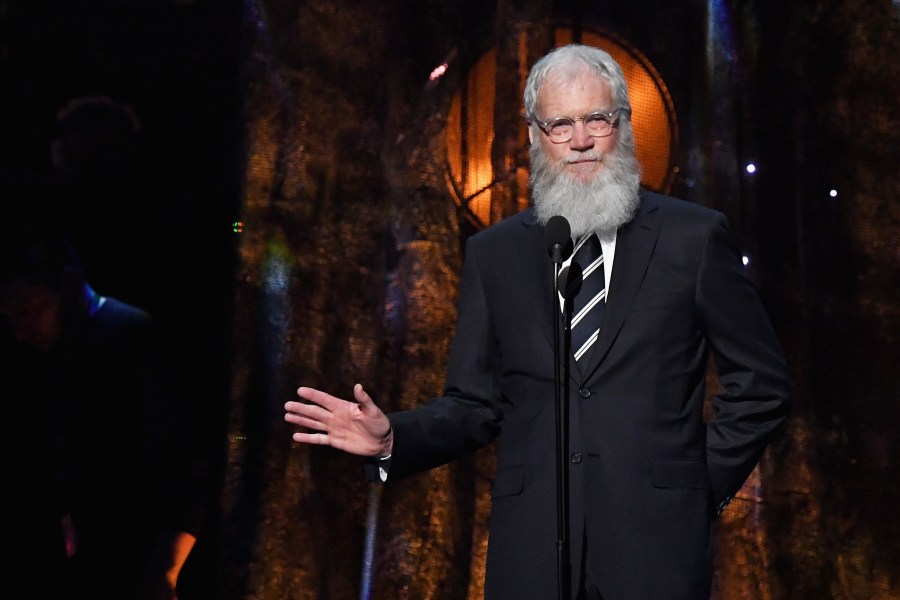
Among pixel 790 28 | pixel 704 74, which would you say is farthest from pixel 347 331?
pixel 790 28

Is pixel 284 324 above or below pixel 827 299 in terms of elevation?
below

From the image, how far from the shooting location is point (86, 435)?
3.16 meters

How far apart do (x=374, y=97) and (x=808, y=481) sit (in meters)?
2.24

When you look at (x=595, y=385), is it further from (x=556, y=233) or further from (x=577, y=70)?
(x=577, y=70)

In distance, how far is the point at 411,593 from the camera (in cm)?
339

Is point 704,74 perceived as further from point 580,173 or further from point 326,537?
point 326,537

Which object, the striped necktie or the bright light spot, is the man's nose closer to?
the striped necktie

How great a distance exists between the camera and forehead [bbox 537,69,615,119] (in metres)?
2.34

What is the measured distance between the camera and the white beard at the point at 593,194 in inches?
88.7

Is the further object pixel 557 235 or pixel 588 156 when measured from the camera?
pixel 588 156

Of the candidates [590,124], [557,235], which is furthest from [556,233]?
[590,124]

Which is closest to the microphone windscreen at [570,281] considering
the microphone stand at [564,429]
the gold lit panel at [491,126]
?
the microphone stand at [564,429]

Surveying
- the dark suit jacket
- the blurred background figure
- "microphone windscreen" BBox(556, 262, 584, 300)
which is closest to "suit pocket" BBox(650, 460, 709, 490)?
the dark suit jacket

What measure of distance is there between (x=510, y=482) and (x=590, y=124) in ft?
2.88
